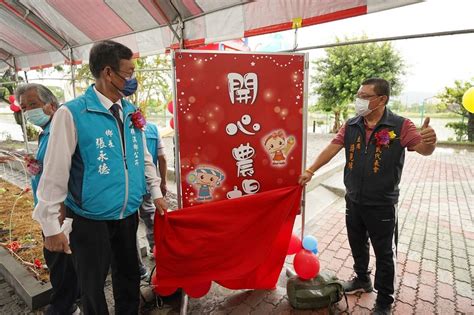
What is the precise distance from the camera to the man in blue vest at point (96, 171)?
1.40m

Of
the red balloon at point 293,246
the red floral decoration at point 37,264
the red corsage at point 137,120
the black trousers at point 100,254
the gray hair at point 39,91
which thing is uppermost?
the gray hair at point 39,91

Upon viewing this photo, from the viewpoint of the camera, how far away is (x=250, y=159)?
2254 mm

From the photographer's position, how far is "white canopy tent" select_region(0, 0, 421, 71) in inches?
94.7

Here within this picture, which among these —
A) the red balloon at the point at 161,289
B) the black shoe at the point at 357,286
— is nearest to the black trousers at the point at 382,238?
the black shoe at the point at 357,286

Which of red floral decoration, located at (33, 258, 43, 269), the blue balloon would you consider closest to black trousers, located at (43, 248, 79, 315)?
red floral decoration, located at (33, 258, 43, 269)

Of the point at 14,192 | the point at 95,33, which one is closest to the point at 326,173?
the point at 95,33

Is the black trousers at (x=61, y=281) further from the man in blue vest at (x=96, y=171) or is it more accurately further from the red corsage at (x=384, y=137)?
the red corsage at (x=384, y=137)

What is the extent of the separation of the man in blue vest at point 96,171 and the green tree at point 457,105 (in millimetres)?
15169

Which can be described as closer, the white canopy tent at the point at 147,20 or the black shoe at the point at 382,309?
the black shoe at the point at 382,309

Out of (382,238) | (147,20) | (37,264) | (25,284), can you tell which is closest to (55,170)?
(25,284)

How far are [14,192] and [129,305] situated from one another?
16.0 ft

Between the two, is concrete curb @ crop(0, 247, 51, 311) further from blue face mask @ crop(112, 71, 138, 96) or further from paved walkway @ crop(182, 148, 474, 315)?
blue face mask @ crop(112, 71, 138, 96)

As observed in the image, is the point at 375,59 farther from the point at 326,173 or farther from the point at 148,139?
the point at 148,139

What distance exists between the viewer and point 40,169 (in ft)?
5.89
